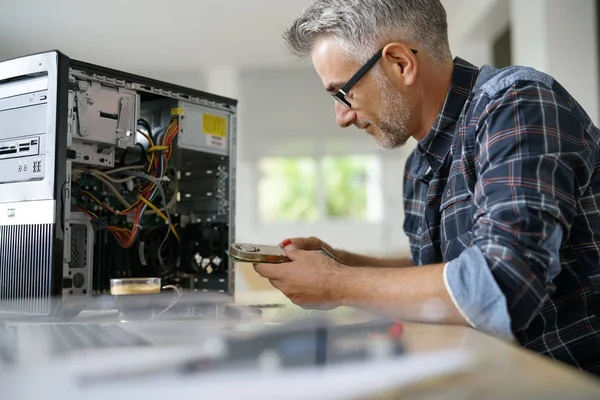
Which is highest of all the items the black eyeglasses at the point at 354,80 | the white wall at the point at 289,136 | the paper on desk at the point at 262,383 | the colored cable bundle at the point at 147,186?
the white wall at the point at 289,136

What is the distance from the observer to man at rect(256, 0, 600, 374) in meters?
0.89

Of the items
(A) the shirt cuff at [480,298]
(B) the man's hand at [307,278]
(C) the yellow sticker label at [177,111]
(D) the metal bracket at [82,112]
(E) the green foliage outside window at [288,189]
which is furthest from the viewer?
(E) the green foliage outside window at [288,189]

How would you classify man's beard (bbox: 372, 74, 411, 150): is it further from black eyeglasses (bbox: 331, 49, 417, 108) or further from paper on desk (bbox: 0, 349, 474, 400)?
paper on desk (bbox: 0, 349, 474, 400)

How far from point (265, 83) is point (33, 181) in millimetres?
5803

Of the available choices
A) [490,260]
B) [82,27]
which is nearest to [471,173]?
[490,260]

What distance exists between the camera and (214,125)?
1547mm

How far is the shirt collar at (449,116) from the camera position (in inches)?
50.5

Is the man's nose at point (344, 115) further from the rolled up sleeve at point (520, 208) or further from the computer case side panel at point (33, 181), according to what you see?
the computer case side panel at point (33, 181)

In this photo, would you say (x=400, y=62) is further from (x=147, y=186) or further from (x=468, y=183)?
(x=147, y=186)

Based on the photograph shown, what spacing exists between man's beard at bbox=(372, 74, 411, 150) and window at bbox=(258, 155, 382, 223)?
5349 mm

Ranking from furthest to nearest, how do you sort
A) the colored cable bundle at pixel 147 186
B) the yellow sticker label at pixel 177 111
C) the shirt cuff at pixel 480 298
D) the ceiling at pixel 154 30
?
1. the ceiling at pixel 154 30
2. the yellow sticker label at pixel 177 111
3. the colored cable bundle at pixel 147 186
4. the shirt cuff at pixel 480 298

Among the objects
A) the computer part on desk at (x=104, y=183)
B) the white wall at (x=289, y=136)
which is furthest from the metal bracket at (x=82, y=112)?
the white wall at (x=289, y=136)

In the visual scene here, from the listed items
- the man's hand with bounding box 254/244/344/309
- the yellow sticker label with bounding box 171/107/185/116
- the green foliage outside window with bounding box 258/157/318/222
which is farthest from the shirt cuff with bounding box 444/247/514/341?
the green foliage outside window with bounding box 258/157/318/222

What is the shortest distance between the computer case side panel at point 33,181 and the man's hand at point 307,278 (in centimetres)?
39
